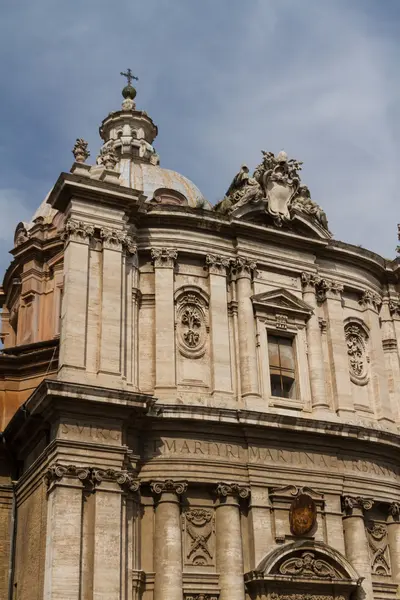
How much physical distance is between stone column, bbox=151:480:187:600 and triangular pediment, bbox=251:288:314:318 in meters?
5.48

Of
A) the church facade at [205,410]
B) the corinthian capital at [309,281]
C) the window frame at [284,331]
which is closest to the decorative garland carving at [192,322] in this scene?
the church facade at [205,410]

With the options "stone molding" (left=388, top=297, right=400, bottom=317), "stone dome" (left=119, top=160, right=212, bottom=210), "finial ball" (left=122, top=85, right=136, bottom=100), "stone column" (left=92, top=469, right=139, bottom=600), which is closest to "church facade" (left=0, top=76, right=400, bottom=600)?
"stone column" (left=92, top=469, right=139, bottom=600)

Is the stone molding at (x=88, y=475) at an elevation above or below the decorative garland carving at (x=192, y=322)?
below

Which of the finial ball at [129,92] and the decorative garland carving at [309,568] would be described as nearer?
the decorative garland carving at [309,568]

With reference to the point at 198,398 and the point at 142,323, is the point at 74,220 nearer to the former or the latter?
the point at 142,323

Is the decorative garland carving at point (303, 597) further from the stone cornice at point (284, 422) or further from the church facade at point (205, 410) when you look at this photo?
the stone cornice at point (284, 422)

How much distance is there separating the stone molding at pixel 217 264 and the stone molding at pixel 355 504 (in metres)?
6.55

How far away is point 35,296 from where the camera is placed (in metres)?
29.7

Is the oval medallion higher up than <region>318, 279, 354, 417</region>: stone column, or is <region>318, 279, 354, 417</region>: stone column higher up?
<region>318, 279, 354, 417</region>: stone column

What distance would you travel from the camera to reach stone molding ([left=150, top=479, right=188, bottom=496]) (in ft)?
63.9

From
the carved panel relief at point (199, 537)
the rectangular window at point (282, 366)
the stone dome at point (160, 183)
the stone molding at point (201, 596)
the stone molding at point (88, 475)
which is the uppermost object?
the stone dome at point (160, 183)

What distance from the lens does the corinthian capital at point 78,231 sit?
21006mm

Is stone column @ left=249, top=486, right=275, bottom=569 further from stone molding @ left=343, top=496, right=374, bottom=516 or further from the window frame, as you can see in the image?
the window frame

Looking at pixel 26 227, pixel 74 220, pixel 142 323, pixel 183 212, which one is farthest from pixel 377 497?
pixel 26 227
